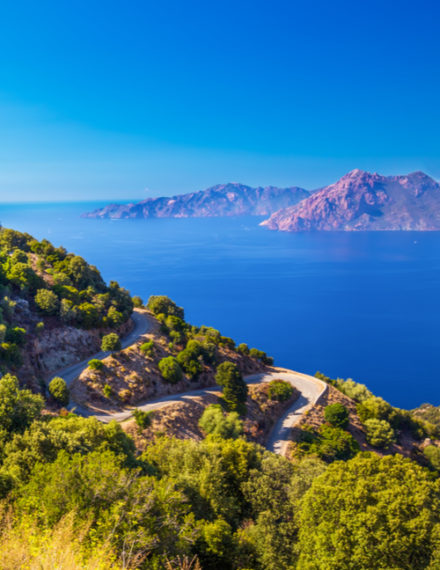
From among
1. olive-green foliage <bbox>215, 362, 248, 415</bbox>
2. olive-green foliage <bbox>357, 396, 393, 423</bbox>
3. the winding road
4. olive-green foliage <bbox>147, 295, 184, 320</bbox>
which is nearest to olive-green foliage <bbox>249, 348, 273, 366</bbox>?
the winding road

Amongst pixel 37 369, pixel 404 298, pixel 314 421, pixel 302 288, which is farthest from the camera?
pixel 302 288

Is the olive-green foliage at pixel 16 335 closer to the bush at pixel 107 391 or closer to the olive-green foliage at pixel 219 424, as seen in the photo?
the bush at pixel 107 391

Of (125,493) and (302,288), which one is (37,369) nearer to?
(125,493)

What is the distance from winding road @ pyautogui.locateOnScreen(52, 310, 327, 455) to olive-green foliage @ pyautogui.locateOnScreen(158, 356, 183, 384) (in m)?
2.67

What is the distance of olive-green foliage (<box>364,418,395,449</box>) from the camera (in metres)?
54.7

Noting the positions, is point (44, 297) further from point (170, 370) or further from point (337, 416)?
point (337, 416)

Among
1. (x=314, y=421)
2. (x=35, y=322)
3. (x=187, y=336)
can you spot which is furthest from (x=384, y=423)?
(x=35, y=322)

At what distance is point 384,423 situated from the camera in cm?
5650

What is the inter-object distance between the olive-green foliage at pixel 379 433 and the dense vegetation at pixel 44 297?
48365 mm

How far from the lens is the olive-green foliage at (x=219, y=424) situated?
44.8 meters

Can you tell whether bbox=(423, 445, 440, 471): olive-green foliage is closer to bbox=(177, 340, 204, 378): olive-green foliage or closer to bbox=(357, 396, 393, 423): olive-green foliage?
bbox=(357, 396, 393, 423): olive-green foliage

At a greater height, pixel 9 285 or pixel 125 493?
pixel 9 285

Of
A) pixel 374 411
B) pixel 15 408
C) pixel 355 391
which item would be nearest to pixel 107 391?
pixel 15 408

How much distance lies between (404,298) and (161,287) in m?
123
